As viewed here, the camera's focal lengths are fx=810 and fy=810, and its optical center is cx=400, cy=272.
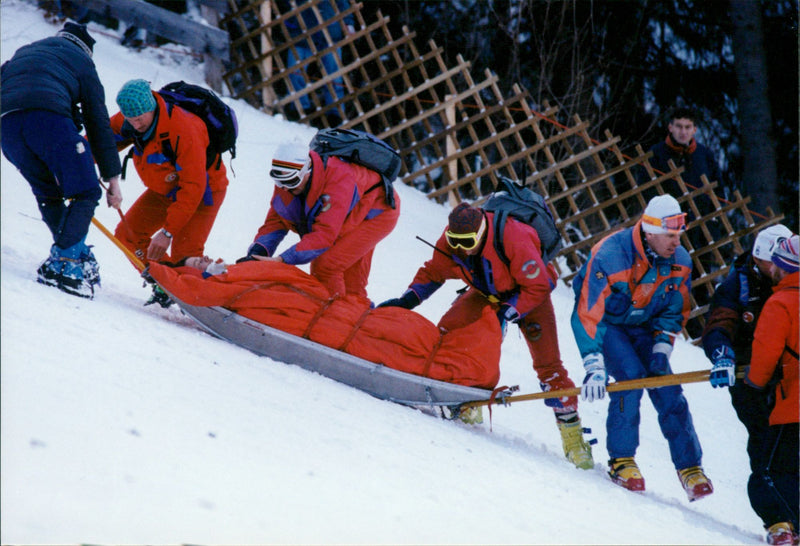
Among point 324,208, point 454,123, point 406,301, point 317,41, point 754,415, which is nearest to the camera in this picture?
point 754,415

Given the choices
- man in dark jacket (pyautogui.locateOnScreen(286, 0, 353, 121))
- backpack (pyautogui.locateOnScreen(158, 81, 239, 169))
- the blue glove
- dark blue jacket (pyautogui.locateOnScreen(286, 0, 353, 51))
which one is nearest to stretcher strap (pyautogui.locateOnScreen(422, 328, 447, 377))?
the blue glove

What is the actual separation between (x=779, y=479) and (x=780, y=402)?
0.33 meters

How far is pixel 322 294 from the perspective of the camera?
3.92 m

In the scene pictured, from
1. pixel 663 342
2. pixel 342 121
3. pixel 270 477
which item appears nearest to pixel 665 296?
pixel 663 342

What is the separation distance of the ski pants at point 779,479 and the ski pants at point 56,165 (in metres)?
3.15

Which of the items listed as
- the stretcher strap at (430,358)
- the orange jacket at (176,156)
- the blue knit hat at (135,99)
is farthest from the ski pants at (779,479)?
the blue knit hat at (135,99)

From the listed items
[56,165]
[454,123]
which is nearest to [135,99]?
[56,165]

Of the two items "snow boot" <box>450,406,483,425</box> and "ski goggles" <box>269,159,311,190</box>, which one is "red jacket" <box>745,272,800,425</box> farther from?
"ski goggles" <box>269,159,311,190</box>

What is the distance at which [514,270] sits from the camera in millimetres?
4031

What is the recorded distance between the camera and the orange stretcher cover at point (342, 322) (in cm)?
378

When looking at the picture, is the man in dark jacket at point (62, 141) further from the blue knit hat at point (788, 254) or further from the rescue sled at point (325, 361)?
the blue knit hat at point (788, 254)

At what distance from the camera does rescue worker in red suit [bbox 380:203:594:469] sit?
399 centimetres

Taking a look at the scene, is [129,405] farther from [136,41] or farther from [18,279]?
→ [136,41]

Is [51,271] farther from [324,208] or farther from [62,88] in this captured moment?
[324,208]
